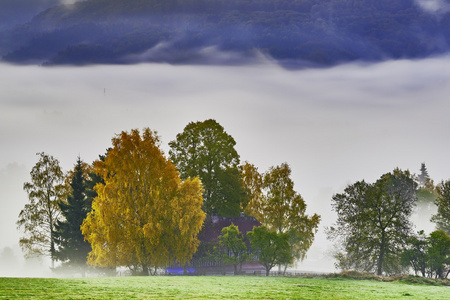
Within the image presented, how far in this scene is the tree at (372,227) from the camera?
61.6 metres

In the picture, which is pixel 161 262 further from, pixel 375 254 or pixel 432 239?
pixel 432 239

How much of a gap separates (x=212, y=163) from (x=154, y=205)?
2584 cm

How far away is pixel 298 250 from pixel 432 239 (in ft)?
73.2

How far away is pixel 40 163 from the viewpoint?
71625mm

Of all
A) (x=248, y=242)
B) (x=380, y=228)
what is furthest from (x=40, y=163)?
(x=380, y=228)

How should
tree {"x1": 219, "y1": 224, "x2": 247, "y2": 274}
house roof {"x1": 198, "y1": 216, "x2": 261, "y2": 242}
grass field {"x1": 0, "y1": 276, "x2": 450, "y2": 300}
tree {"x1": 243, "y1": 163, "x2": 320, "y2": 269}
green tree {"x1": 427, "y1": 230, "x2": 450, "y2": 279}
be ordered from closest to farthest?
grass field {"x1": 0, "y1": 276, "x2": 450, "y2": 300}
green tree {"x1": 427, "y1": 230, "x2": 450, "y2": 279}
tree {"x1": 219, "y1": 224, "x2": 247, "y2": 274}
house roof {"x1": 198, "y1": 216, "x2": 261, "y2": 242}
tree {"x1": 243, "y1": 163, "x2": 320, "y2": 269}

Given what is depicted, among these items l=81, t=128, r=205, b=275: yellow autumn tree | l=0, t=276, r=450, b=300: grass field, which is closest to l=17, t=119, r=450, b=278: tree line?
l=81, t=128, r=205, b=275: yellow autumn tree

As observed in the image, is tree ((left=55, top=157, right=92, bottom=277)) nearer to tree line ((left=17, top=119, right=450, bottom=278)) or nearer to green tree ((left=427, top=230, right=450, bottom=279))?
tree line ((left=17, top=119, right=450, bottom=278))

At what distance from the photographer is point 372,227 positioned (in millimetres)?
62062

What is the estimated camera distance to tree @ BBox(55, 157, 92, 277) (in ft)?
205

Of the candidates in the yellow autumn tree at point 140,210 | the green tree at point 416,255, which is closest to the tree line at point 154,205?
the yellow autumn tree at point 140,210

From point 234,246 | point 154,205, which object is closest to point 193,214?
point 154,205

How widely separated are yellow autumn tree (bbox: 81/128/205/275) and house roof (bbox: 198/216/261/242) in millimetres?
13630

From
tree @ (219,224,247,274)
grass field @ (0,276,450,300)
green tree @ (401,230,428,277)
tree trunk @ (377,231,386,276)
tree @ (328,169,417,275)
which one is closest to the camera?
grass field @ (0,276,450,300)
